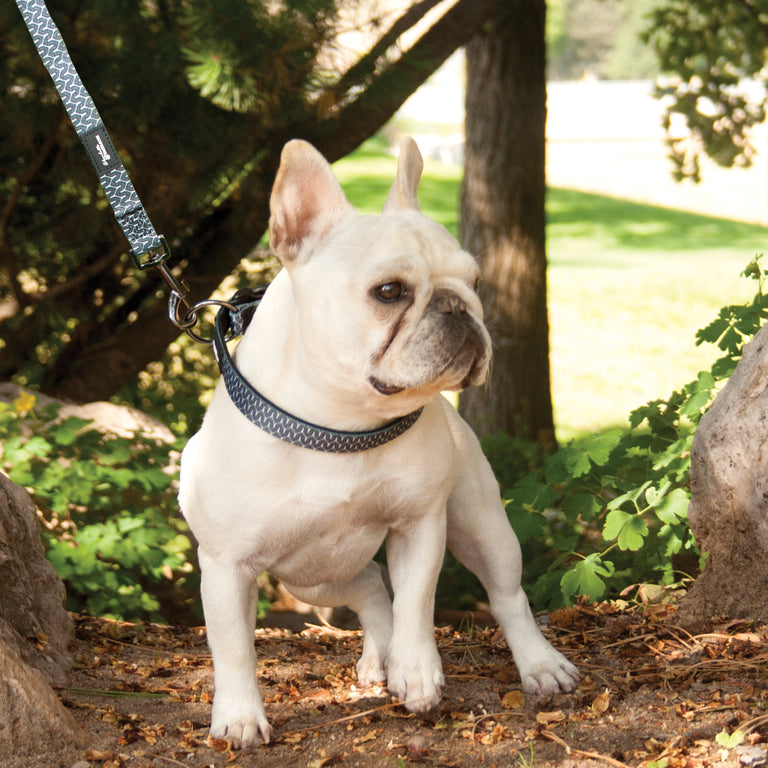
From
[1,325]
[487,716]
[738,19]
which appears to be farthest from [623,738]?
[738,19]

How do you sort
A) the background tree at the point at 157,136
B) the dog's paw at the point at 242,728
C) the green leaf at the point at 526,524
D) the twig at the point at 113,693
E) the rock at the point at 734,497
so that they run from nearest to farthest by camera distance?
the dog's paw at the point at 242,728 → the twig at the point at 113,693 → the rock at the point at 734,497 → the green leaf at the point at 526,524 → the background tree at the point at 157,136

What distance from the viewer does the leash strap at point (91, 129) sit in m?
3.05

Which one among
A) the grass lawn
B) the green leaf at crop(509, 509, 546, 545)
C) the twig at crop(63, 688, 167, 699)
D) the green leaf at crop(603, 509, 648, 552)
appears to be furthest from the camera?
the grass lawn

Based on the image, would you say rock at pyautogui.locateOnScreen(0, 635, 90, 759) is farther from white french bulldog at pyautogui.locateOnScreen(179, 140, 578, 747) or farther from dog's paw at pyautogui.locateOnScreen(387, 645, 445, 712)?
dog's paw at pyautogui.locateOnScreen(387, 645, 445, 712)

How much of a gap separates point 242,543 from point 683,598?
66.0 inches

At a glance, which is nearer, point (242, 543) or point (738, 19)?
point (242, 543)

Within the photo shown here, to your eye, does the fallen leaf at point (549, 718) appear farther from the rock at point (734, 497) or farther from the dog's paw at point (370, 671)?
the rock at point (734, 497)

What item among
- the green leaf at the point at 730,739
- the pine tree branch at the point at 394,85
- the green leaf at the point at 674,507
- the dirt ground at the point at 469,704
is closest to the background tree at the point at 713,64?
the pine tree branch at the point at 394,85

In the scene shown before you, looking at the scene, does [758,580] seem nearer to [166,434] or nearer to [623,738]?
[623,738]

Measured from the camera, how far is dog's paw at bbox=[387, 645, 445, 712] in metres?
2.75

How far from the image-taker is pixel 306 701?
9.78 feet

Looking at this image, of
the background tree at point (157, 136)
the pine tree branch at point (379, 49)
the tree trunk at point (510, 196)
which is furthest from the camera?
the tree trunk at point (510, 196)

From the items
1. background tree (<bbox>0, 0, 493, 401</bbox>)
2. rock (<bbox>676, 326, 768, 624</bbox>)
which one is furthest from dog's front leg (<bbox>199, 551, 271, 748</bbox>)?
background tree (<bbox>0, 0, 493, 401</bbox>)

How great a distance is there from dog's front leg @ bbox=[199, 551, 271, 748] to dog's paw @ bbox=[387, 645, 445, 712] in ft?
1.19
